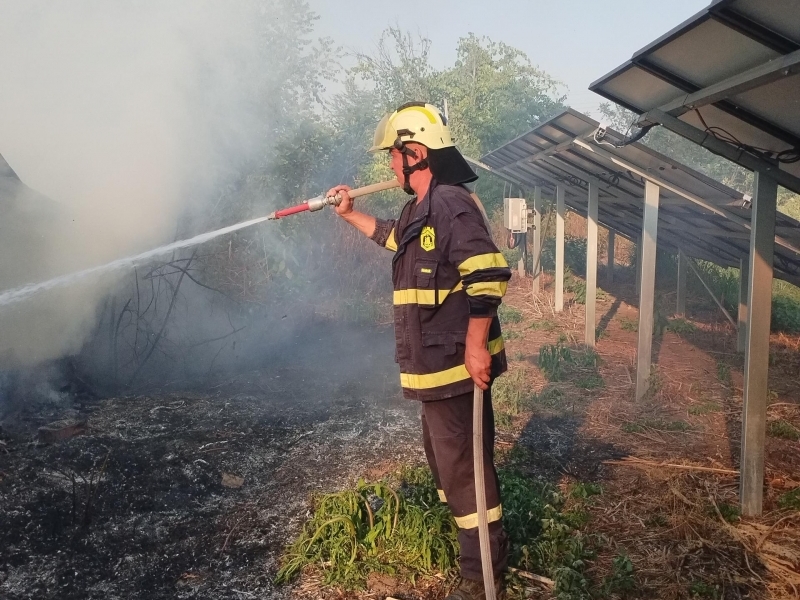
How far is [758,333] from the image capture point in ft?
11.3

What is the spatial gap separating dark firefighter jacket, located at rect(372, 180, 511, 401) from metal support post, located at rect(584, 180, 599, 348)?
18.2 ft

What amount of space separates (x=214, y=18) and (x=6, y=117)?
9.15 ft

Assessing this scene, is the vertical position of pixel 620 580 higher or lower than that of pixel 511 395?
lower

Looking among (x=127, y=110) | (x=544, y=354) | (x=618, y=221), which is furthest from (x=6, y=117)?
(x=618, y=221)

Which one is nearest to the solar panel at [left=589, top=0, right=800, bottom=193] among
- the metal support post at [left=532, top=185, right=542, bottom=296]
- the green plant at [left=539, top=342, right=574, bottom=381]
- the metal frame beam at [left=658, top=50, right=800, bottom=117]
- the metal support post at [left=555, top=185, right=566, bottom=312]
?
the metal frame beam at [left=658, top=50, right=800, bottom=117]

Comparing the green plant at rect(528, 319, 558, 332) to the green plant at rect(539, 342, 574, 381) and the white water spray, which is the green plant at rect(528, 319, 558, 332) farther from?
the white water spray

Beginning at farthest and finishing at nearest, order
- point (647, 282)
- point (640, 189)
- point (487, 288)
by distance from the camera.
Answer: point (640, 189)
point (647, 282)
point (487, 288)


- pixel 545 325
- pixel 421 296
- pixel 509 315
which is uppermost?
pixel 421 296

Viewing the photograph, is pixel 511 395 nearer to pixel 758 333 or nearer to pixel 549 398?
pixel 549 398

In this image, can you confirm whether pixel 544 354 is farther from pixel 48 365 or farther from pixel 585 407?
pixel 48 365

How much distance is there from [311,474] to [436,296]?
6.96 ft

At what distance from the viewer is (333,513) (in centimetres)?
321

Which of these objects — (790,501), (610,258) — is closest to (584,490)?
(790,501)

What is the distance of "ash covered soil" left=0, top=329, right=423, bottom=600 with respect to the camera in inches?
119
